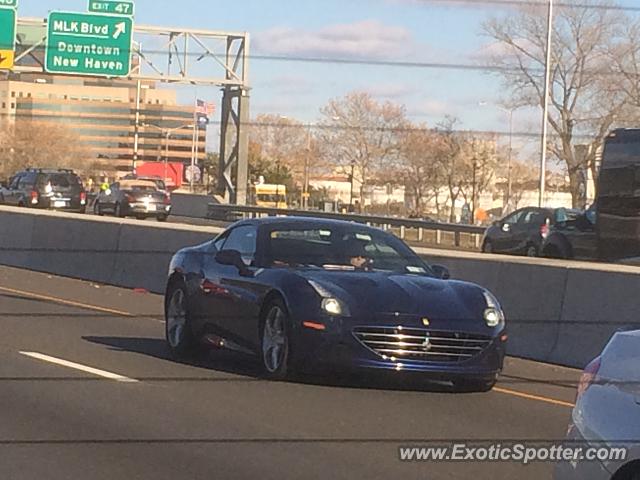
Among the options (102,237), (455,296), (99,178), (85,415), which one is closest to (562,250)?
(102,237)

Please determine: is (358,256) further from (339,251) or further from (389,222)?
(389,222)

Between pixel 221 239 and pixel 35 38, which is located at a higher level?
pixel 35 38

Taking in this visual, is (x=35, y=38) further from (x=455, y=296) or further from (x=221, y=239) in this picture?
(x=455, y=296)

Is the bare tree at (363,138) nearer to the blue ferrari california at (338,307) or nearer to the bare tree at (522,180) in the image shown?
the blue ferrari california at (338,307)

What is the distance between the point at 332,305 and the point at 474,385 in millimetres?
1445

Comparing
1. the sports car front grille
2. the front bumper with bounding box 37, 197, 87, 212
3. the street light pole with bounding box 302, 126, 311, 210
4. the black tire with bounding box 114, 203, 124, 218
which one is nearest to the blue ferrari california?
the sports car front grille

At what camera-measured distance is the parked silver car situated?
5246 mm

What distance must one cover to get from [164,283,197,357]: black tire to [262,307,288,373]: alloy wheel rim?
1561mm

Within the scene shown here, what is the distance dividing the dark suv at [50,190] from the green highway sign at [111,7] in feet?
34.7

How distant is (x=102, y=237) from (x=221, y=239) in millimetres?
9178

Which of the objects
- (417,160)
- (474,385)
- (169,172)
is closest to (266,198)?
(169,172)

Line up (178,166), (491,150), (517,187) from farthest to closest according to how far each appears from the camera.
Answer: (178,166) → (517,187) → (491,150)

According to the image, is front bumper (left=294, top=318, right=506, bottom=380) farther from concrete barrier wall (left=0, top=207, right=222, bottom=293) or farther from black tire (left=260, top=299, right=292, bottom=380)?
concrete barrier wall (left=0, top=207, right=222, bottom=293)

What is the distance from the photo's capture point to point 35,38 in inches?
1342
